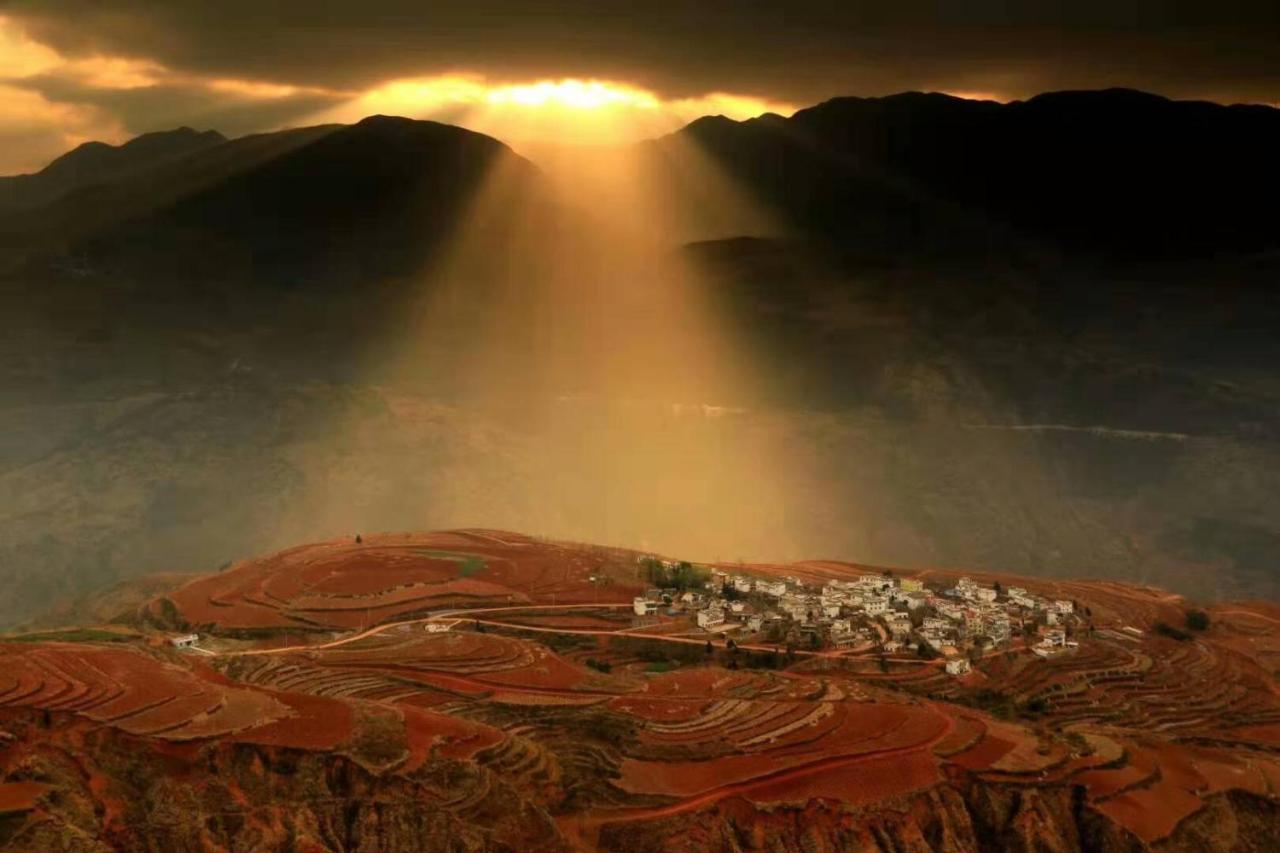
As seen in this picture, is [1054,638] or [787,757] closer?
[787,757]

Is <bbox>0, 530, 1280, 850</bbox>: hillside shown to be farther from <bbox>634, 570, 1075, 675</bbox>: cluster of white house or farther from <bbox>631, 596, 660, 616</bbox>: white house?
<bbox>631, 596, 660, 616</bbox>: white house

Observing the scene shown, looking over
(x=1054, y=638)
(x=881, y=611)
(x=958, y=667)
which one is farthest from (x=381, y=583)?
(x=1054, y=638)

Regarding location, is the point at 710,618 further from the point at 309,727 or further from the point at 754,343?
the point at 754,343

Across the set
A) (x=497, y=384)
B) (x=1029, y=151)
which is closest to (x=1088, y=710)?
(x=497, y=384)

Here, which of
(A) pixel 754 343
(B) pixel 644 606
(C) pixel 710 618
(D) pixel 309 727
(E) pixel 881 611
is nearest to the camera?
(D) pixel 309 727

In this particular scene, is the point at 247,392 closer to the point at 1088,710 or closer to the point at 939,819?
the point at 1088,710

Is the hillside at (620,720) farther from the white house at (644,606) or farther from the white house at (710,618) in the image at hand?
the white house at (644,606)
